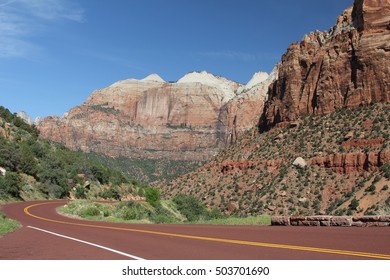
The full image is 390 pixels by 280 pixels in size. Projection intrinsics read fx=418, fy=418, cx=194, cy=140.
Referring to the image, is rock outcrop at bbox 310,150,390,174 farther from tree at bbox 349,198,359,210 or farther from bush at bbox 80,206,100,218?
bush at bbox 80,206,100,218

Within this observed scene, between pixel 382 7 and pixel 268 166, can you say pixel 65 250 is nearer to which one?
pixel 268 166

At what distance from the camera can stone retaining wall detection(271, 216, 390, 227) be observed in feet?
50.8

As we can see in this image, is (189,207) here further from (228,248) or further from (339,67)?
(228,248)

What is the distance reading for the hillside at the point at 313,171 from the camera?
202 ft

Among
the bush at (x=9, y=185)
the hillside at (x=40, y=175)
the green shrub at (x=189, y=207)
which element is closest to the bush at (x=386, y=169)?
the green shrub at (x=189, y=207)

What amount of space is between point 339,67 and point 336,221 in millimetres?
79291

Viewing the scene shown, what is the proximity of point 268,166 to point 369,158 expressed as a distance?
21081 millimetres

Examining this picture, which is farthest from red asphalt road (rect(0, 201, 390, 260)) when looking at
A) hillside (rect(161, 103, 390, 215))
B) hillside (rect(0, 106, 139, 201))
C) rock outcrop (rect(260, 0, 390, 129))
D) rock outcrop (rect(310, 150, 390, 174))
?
rock outcrop (rect(260, 0, 390, 129))

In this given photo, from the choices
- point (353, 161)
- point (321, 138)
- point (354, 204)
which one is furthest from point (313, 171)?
point (354, 204)

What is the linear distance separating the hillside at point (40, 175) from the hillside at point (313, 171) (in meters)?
20.6

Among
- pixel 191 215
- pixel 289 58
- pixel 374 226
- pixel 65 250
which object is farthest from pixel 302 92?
pixel 65 250

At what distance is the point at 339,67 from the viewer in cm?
8956

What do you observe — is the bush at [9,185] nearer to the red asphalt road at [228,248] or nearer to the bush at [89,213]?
the bush at [89,213]

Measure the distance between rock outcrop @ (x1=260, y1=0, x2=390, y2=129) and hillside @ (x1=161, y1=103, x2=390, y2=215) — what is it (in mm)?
3896
